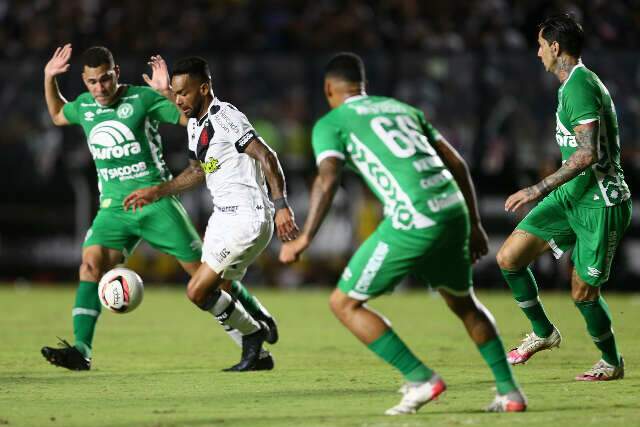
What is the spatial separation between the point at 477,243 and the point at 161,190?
3.44 m

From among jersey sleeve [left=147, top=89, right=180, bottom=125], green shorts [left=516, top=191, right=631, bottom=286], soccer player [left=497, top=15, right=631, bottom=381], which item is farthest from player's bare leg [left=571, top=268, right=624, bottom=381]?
jersey sleeve [left=147, top=89, right=180, bottom=125]

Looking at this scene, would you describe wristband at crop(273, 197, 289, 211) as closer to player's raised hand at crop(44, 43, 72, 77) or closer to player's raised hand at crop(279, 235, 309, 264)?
player's raised hand at crop(279, 235, 309, 264)

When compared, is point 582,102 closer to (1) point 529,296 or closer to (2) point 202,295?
(1) point 529,296

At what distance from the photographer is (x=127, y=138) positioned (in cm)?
1041

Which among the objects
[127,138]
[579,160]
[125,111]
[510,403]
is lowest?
[510,403]

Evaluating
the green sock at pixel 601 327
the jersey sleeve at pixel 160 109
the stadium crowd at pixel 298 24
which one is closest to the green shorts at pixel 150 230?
the jersey sleeve at pixel 160 109

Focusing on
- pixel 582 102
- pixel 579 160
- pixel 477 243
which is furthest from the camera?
pixel 582 102

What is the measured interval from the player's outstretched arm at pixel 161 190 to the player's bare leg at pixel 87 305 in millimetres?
557

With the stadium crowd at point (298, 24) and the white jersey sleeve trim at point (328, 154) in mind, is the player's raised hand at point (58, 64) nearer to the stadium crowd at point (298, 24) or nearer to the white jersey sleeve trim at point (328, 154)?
the white jersey sleeve trim at point (328, 154)

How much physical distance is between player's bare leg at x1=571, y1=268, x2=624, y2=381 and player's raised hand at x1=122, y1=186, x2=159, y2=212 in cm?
344

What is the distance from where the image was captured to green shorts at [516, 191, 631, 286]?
29.8 feet

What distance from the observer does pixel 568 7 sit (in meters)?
19.5

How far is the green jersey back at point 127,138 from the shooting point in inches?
410

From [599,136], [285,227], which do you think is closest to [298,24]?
[599,136]
